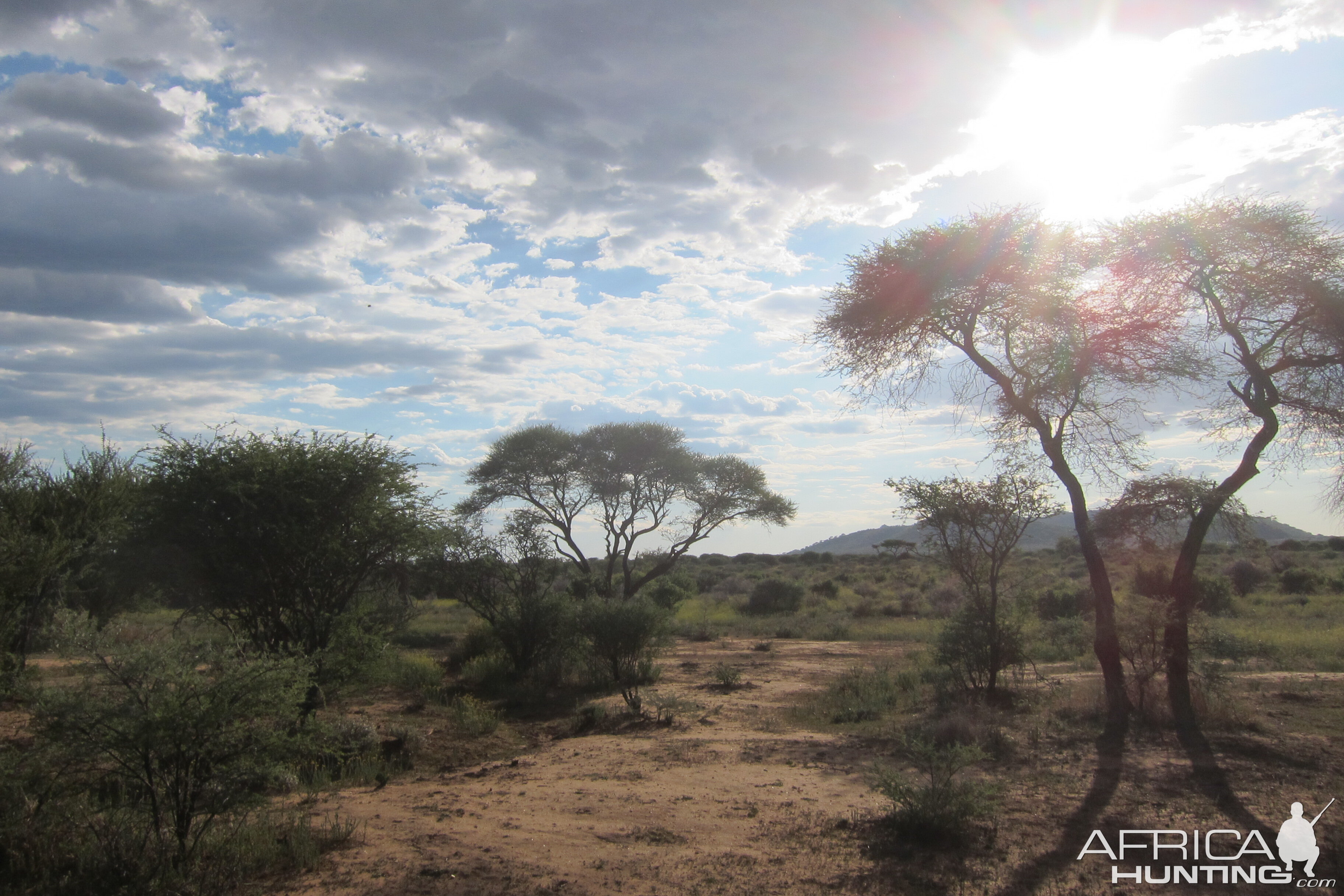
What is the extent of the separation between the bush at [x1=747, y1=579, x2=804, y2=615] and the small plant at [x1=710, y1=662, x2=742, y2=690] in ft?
55.9

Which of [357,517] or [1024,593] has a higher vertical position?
[357,517]

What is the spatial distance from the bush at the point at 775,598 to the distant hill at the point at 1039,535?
18.8ft

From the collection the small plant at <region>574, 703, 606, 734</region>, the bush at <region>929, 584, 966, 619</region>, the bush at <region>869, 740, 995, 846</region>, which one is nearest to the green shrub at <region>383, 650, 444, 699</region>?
the small plant at <region>574, 703, 606, 734</region>

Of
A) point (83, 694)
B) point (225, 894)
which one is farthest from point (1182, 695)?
point (83, 694)

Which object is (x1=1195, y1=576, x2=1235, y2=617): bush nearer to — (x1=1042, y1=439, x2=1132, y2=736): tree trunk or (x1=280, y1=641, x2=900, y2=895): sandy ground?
(x1=1042, y1=439, x2=1132, y2=736): tree trunk

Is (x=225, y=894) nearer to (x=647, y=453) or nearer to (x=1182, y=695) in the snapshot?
(x=1182, y=695)

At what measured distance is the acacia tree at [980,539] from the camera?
39.7 feet

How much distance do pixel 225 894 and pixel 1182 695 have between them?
34.7ft

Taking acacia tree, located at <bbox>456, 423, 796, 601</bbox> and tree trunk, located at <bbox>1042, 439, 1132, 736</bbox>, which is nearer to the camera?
tree trunk, located at <bbox>1042, 439, 1132, 736</bbox>

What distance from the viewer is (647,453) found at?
29297 millimetres

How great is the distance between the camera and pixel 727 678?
15.5m

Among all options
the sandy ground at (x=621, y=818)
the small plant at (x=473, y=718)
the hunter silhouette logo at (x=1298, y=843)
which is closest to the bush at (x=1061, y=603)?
the sandy ground at (x=621, y=818)

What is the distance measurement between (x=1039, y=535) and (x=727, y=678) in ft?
292

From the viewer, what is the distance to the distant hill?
1302 centimetres
